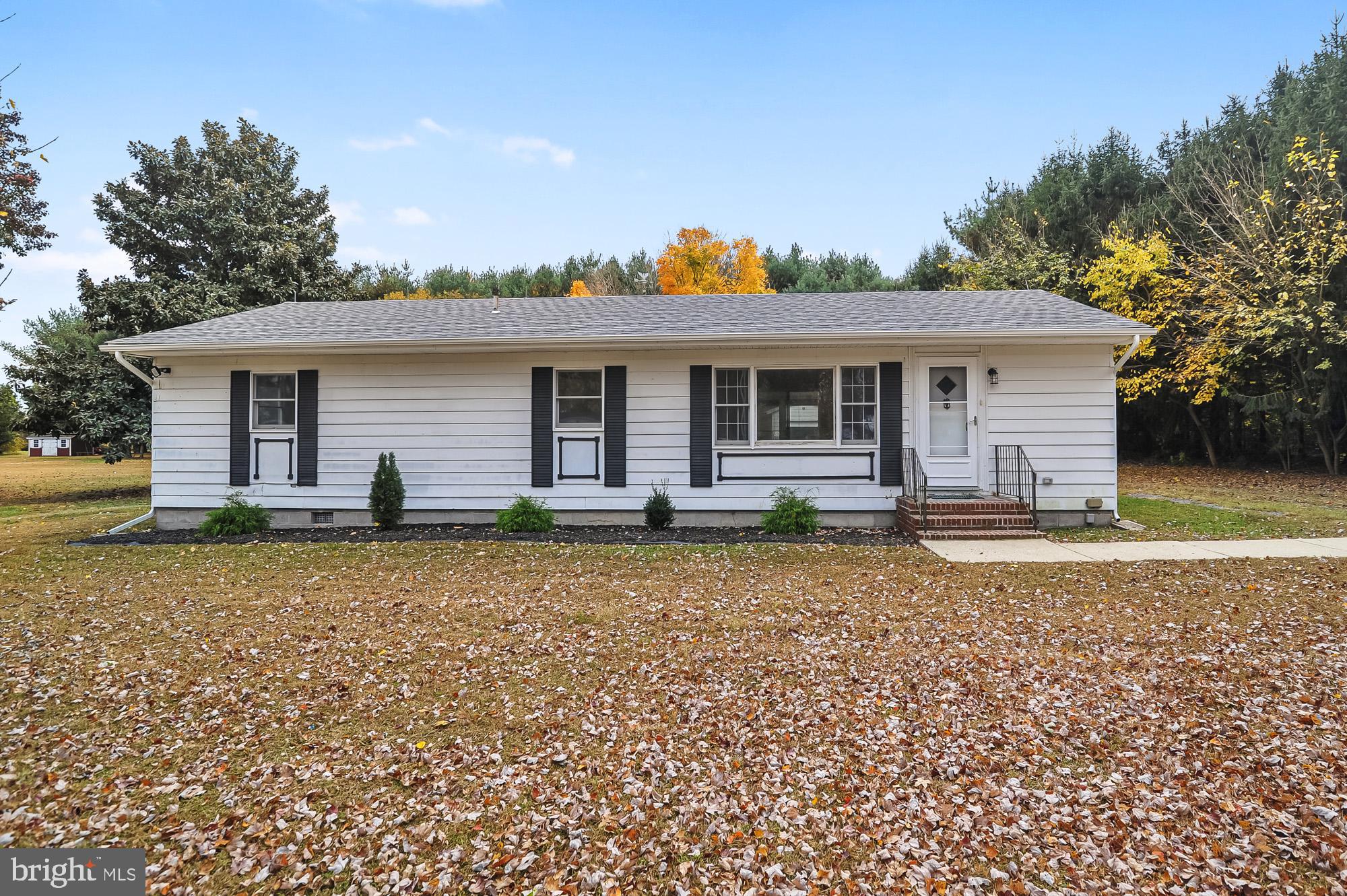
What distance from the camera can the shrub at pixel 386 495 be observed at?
9492 mm

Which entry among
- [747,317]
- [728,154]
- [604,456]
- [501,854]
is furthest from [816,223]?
[501,854]

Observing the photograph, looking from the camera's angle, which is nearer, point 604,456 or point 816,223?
point 604,456

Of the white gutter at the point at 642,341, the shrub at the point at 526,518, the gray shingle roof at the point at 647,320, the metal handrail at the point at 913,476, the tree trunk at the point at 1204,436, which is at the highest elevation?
the gray shingle roof at the point at 647,320

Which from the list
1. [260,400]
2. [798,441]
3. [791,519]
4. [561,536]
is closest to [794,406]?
[798,441]

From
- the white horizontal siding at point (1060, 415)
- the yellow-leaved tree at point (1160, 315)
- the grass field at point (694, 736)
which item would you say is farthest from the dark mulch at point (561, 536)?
the yellow-leaved tree at point (1160, 315)

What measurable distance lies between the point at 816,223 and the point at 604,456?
24777 millimetres

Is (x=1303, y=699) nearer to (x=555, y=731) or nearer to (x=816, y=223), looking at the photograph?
(x=555, y=731)

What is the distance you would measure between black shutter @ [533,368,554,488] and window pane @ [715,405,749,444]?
257 centimetres

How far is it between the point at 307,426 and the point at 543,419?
12.3ft

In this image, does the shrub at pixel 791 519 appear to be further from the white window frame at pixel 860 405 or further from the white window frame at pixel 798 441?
the white window frame at pixel 860 405

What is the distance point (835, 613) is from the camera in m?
5.36

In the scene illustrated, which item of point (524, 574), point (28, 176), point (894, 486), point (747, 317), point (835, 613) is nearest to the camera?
point (835, 613)

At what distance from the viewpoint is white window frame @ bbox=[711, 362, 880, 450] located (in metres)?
9.56

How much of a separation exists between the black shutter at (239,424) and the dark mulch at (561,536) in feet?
3.50
